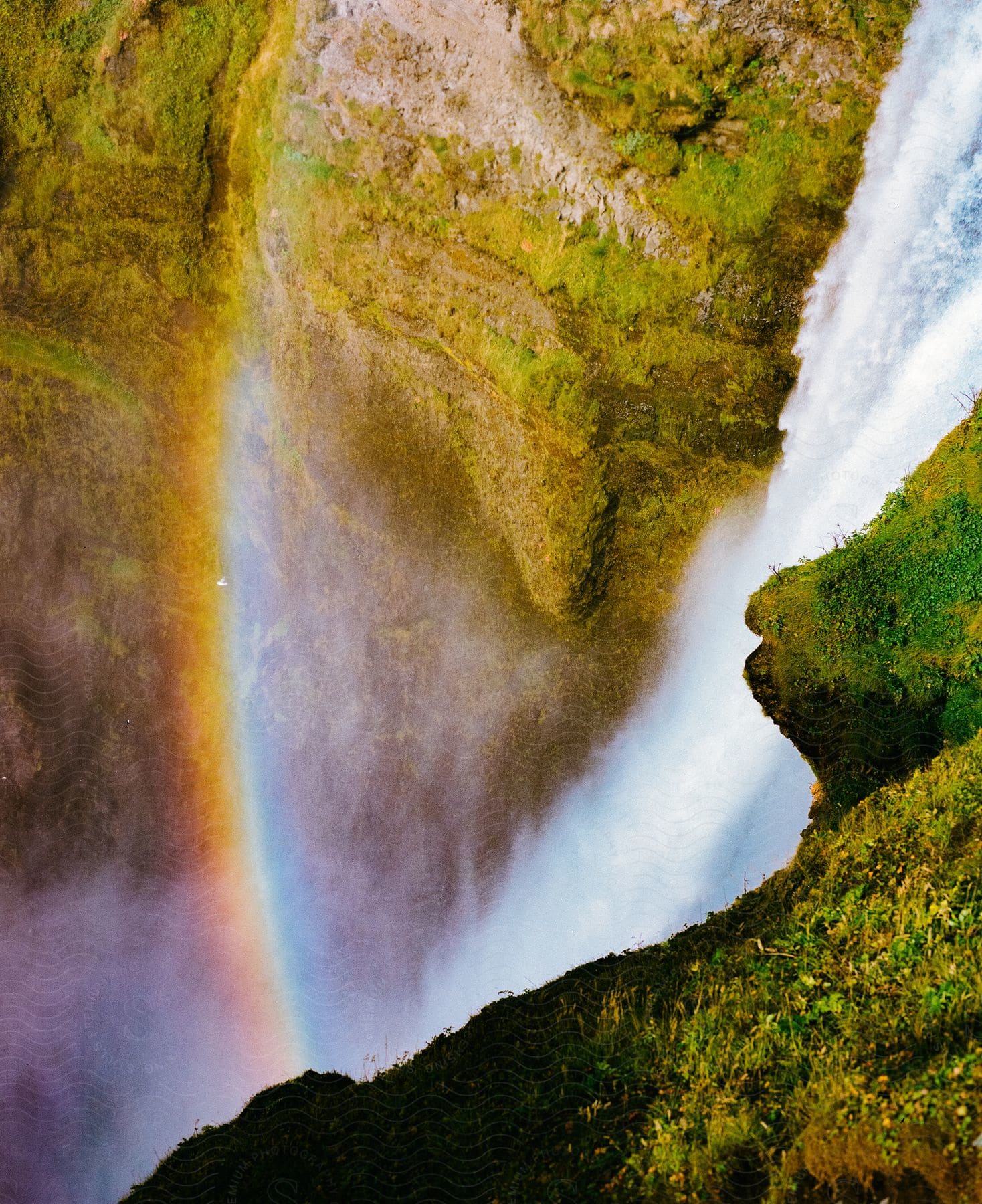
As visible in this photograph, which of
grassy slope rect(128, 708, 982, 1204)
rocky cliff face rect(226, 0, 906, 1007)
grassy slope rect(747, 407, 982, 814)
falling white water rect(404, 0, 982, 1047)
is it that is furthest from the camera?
rocky cliff face rect(226, 0, 906, 1007)

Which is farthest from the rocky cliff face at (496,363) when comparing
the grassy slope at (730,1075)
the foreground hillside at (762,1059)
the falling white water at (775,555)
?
the grassy slope at (730,1075)

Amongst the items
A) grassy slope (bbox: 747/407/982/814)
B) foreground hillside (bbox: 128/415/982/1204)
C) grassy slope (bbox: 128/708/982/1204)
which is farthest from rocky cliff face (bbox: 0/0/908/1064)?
grassy slope (bbox: 128/708/982/1204)

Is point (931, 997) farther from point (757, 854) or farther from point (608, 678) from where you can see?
point (608, 678)

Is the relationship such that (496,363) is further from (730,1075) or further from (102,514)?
(730,1075)

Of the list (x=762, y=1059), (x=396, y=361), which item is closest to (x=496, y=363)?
(x=396, y=361)

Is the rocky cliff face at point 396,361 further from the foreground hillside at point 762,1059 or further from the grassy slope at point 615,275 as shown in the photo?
the foreground hillside at point 762,1059

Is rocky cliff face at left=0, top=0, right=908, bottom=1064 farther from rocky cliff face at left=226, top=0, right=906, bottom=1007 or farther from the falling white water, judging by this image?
the falling white water
